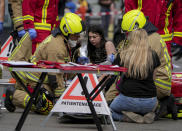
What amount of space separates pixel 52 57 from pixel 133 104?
1.22 m

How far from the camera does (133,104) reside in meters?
7.30

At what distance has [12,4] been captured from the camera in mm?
8922

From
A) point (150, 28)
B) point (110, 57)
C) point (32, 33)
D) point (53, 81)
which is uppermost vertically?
point (150, 28)

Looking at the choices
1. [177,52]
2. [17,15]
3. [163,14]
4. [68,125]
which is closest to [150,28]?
[163,14]

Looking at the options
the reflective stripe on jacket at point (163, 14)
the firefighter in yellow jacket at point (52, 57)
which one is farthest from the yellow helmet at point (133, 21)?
the reflective stripe on jacket at point (163, 14)

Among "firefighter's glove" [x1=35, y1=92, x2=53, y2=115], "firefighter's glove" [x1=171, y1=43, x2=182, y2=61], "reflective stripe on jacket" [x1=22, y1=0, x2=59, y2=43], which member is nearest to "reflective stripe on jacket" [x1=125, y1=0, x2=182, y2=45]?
"reflective stripe on jacket" [x1=22, y1=0, x2=59, y2=43]

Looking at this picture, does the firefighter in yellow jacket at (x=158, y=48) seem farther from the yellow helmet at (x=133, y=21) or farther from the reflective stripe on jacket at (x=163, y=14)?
the reflective stripe on jacket at (x=163, y=14)

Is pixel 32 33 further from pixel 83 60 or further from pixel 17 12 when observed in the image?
pixel 83 60

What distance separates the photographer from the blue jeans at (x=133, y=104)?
7.29 meters

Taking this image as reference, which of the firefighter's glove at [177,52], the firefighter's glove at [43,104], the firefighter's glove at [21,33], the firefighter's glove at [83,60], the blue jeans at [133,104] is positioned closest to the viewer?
the blue jeans at [133,104]

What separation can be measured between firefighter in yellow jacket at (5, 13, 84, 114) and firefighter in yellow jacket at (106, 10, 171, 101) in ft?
2.12

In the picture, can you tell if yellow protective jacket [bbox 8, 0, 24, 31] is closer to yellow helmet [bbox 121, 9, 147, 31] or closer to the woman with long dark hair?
the woman with long dark hair

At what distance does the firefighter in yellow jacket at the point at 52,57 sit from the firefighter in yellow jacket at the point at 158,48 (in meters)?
0.65

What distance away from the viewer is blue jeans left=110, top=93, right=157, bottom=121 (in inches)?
287
